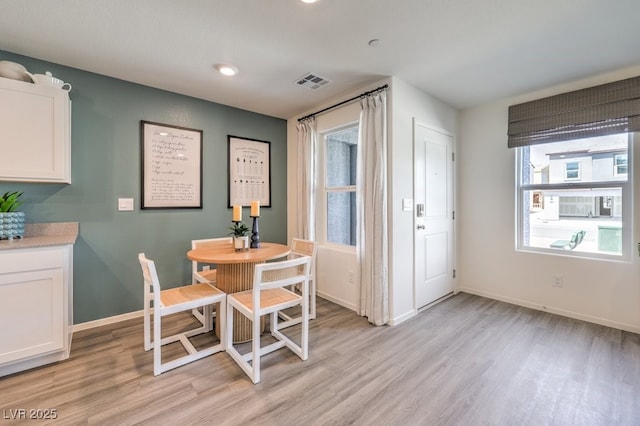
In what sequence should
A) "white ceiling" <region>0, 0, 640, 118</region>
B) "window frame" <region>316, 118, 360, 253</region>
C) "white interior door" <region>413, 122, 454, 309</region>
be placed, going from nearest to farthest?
"white ceiling" <region>0, 0, 640, 118</region> → "white interior door" <region>413, 122, 454, 309</region> → "window frame" <region>316, 118, 360, 253</region>

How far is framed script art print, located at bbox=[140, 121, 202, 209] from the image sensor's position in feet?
9.51

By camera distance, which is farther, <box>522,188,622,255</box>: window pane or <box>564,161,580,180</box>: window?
<box>564,161,580,180</box>: window

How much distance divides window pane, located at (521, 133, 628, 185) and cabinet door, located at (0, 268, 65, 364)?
15.3ft

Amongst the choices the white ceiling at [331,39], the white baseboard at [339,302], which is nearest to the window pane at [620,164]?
the white ceiling at [331,39]

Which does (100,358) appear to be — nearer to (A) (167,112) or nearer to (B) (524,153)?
(A) (167,112)

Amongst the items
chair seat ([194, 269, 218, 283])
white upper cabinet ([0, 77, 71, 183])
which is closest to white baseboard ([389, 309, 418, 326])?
chair seat ([194, 269, 218, 283])

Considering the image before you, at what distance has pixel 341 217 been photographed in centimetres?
348

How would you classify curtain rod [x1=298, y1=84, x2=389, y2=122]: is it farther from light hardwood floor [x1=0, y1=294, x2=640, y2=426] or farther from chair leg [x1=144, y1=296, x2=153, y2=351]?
chair leg [x1=144, y1=296, x2=153, y2=351]

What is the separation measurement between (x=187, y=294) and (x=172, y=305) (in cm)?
22

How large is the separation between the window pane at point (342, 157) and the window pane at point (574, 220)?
2.09m

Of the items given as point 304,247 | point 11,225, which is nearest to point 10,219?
point 11,225

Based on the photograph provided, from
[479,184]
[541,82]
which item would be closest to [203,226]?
[479,184]

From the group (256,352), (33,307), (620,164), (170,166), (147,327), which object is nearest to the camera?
(256,352)

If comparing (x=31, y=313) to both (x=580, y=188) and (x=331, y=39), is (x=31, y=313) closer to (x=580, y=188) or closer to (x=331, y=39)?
(x=331, y=39)
